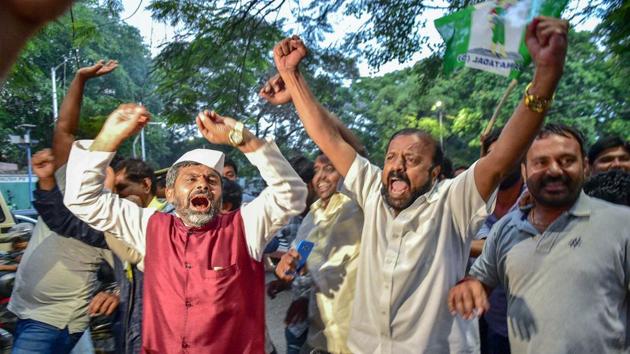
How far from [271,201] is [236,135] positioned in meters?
0.34

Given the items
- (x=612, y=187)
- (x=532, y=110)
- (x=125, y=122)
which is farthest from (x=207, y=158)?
(x=612, y=187)

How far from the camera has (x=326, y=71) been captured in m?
9.23

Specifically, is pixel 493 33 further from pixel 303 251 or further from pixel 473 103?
pixel 473 103

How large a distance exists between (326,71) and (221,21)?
2.58 meters

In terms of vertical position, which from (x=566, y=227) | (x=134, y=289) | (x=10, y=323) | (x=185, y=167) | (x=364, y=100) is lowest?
(x=10, y=323)

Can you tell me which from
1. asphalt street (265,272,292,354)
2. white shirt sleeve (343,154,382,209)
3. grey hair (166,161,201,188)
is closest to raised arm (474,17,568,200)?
white shirt sleeve (343,154,382,209)

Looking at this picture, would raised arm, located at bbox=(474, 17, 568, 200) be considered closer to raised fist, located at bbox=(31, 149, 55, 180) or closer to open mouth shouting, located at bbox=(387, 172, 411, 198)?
open mouth shouting, located at bbox=(387, 172, 411, 198)

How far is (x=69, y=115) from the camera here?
119 inches

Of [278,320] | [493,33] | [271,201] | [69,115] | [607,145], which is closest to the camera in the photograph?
→ [271,201]

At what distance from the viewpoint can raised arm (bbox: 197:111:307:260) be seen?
2549 mm

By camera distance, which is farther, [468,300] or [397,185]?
[397,185]

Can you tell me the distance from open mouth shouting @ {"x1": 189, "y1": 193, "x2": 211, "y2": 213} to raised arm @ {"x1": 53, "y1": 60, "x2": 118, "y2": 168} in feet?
2.97

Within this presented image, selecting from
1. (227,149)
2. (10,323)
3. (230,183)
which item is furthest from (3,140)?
(230,183)

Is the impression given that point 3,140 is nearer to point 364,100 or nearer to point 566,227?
point 364,100
